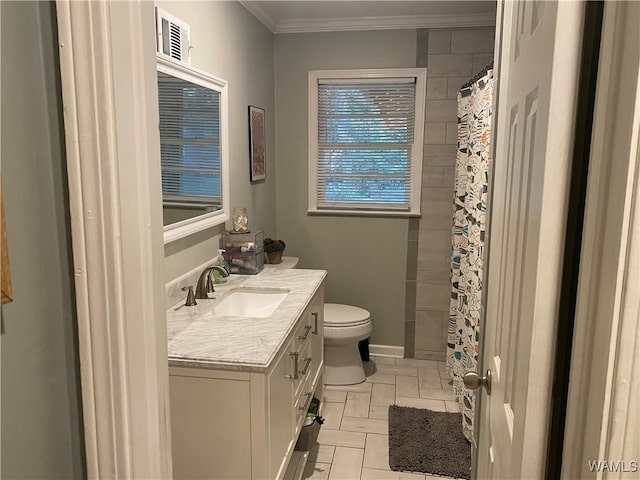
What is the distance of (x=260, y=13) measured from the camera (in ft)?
11.1

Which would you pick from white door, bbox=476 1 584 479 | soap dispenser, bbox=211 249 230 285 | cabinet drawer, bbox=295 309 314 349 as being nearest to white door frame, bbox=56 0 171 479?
white door, bbox=476 1 584 479

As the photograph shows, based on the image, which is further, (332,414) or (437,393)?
(437,393)

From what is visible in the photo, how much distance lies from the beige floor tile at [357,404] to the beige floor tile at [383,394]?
45 mm

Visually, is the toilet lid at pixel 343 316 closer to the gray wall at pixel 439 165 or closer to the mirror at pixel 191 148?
the gray wall at pixel 439 165

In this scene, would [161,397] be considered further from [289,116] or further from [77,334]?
[289,116]

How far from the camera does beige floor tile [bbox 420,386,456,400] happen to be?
11.2 feet

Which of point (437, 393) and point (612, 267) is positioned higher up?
point (612, 267)

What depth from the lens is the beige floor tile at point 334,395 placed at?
11.0 feet

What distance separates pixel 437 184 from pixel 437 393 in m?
1.48

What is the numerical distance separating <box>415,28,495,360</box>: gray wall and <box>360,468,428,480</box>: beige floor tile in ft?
4.85

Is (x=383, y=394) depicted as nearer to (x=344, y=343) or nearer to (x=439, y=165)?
(x=344, y=343)

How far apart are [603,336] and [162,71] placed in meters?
2.05

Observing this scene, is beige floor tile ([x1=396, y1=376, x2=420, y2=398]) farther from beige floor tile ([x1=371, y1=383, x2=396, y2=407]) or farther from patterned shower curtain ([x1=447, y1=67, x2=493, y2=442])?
patterned shower curtain ([x1=447, y1=67, x2=493, y2=442])

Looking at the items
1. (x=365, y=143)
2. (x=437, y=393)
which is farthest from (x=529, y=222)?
(x=365, y=143)
